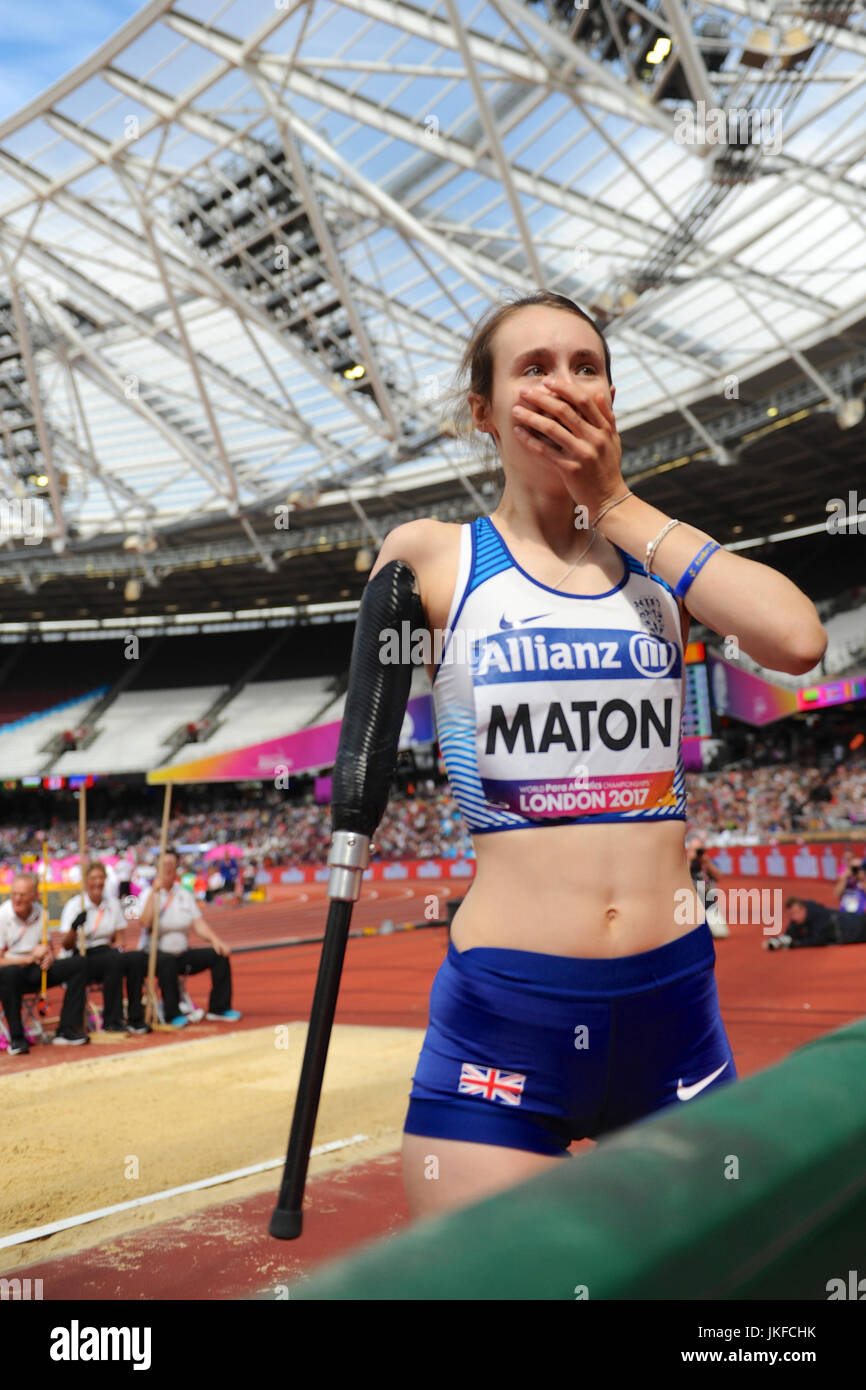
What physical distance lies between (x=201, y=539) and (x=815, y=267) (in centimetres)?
2539

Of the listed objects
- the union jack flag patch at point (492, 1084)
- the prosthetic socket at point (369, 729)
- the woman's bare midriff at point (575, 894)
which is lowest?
the union jack flag patch at point (492, 1084)

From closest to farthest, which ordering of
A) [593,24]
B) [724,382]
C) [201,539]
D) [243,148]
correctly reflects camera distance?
[593,24] < [243,148] < [724,382] < [201,539]

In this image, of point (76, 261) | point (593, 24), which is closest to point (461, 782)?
point (593, 24)

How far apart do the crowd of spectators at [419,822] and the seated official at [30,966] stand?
11203 millimetres

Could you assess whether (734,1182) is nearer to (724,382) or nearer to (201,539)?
(724,382)

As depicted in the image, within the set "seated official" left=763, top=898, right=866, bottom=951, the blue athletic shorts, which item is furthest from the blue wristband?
"seated official" left=763, top=898, right=866, bottom=951

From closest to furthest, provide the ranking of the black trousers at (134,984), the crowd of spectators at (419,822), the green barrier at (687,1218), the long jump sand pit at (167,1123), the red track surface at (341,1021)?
the green barrier at (687,1218)
the red track surface at (341,1021)
the long jump sand pit at (167,1123)
the black trousers at (134,984)
the crowd of spectators at (419,822)

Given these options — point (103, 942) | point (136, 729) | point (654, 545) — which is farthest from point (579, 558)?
point (136, 729)

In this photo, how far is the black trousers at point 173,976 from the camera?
10.5m

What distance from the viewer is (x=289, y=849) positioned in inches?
1537

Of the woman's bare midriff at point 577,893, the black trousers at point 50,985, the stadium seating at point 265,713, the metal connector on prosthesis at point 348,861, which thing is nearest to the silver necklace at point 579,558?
the woman's bare midriff at point 577,893

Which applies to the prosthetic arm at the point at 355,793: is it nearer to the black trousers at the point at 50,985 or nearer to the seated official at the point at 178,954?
the black trousers at the point at 50,985

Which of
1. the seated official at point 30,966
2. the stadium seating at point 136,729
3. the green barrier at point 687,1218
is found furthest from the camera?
the stadium seating at point 136,729
